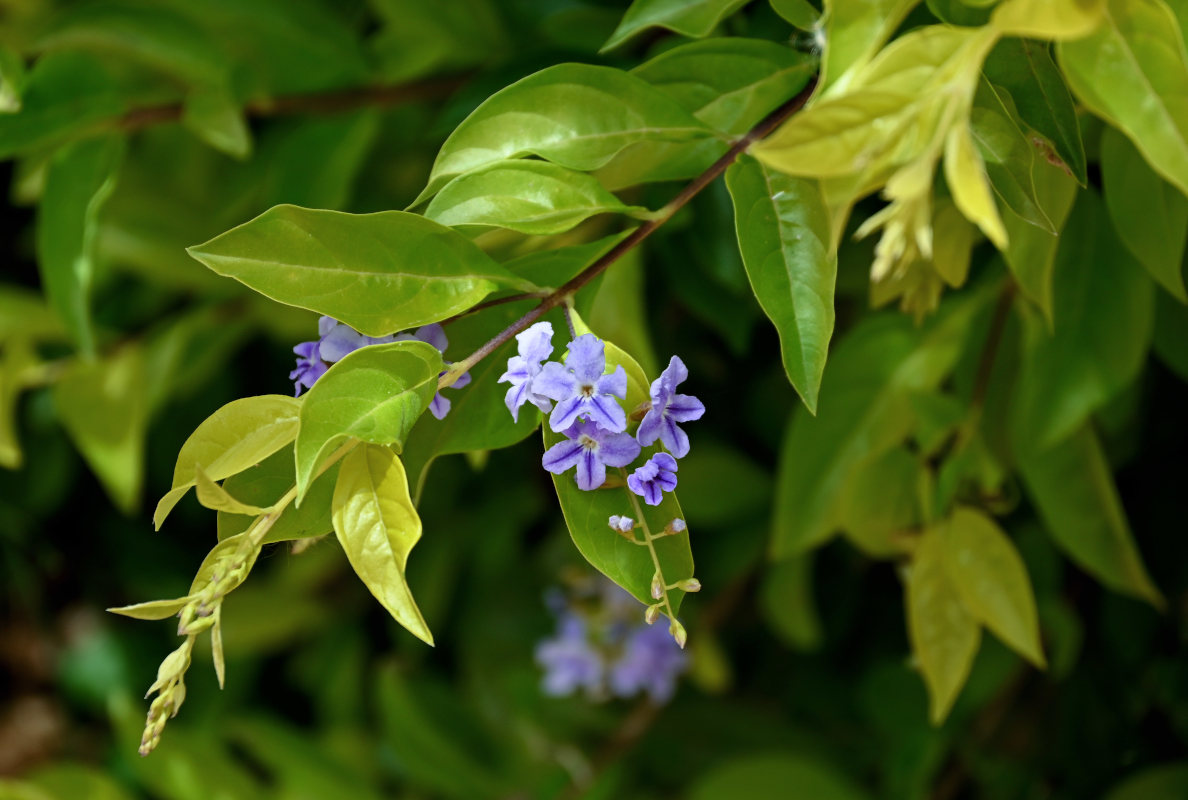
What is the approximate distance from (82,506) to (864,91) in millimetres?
1258

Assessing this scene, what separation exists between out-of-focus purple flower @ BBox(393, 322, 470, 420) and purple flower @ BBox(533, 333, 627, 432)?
0.06 meters

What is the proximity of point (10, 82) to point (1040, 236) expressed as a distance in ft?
2.01

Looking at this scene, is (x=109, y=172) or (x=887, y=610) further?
(x=887, y=610)

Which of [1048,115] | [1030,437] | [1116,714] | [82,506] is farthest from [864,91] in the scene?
[82,506]

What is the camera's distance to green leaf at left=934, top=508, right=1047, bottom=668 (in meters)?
0.58

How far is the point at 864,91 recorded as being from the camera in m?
0.32

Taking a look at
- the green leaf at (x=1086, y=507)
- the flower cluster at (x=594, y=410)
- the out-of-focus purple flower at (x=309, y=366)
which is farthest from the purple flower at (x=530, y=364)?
the green leaf at (x=1086, y=507)

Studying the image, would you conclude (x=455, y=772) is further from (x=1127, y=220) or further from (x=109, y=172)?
(x=1127, y=220)

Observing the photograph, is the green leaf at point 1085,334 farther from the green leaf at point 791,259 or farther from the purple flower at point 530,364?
the purple flower at point 530,364

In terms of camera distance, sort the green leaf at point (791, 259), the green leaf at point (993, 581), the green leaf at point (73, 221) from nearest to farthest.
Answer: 1. the green leaf at point (791, 259)
2. the green leaf at point (993, 581)
3. the green leaf at point (73, 221)

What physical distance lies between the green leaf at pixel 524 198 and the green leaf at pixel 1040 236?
0.64ft

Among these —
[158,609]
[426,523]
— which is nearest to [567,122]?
[158,609]

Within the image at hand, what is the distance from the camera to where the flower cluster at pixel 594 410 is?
36cm

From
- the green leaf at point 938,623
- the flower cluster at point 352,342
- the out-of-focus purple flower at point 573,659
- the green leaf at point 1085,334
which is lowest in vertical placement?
the out-of-focus purple flower at point 573,659
